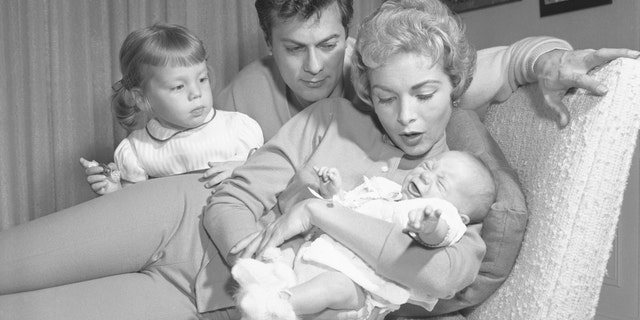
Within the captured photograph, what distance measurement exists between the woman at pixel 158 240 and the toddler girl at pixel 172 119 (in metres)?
0.27

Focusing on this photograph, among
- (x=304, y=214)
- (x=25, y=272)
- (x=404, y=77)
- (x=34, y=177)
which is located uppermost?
(x=404, y=77)

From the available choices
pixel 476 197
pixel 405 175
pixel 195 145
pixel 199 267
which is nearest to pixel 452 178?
pixel 476 197

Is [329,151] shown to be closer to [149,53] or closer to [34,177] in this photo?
[149,53]

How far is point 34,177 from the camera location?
272 cm

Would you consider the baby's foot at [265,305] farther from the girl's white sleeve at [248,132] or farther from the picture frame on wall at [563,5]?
the picture frame on wall at [563,5]

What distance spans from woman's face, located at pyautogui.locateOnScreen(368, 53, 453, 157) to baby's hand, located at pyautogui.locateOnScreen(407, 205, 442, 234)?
14.9 inches

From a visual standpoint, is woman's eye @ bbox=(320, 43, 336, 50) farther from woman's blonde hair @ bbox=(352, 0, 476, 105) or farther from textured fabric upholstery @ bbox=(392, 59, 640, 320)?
textured fabric upholstery @ bbox=(392, 59, 640, 320)

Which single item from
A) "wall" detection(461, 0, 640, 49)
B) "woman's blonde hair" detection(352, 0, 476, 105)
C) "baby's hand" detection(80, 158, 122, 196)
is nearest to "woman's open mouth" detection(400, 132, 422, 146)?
"woman's blonde hair" detection(352, 0, 476, 105)

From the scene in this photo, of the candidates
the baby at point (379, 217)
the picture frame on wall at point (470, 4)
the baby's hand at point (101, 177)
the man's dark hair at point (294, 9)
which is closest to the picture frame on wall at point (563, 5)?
the picture frame on wall at point (470, 4)

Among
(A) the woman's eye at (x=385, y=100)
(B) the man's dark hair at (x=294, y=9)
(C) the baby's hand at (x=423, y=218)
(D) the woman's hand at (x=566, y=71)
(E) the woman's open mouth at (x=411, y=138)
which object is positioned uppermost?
(B) the man's dark hair at (x=294, y=9)

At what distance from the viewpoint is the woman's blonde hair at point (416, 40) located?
4.67 ft

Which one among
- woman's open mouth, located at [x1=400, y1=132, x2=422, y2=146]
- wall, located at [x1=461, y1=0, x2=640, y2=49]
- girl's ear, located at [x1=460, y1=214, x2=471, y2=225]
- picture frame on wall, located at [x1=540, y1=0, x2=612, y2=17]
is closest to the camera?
girl's ear, located at [x1=460, y1=214, x2=471, y2=225]

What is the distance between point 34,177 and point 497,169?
6.78 feet

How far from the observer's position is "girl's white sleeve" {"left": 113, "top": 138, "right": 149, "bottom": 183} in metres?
1.96
